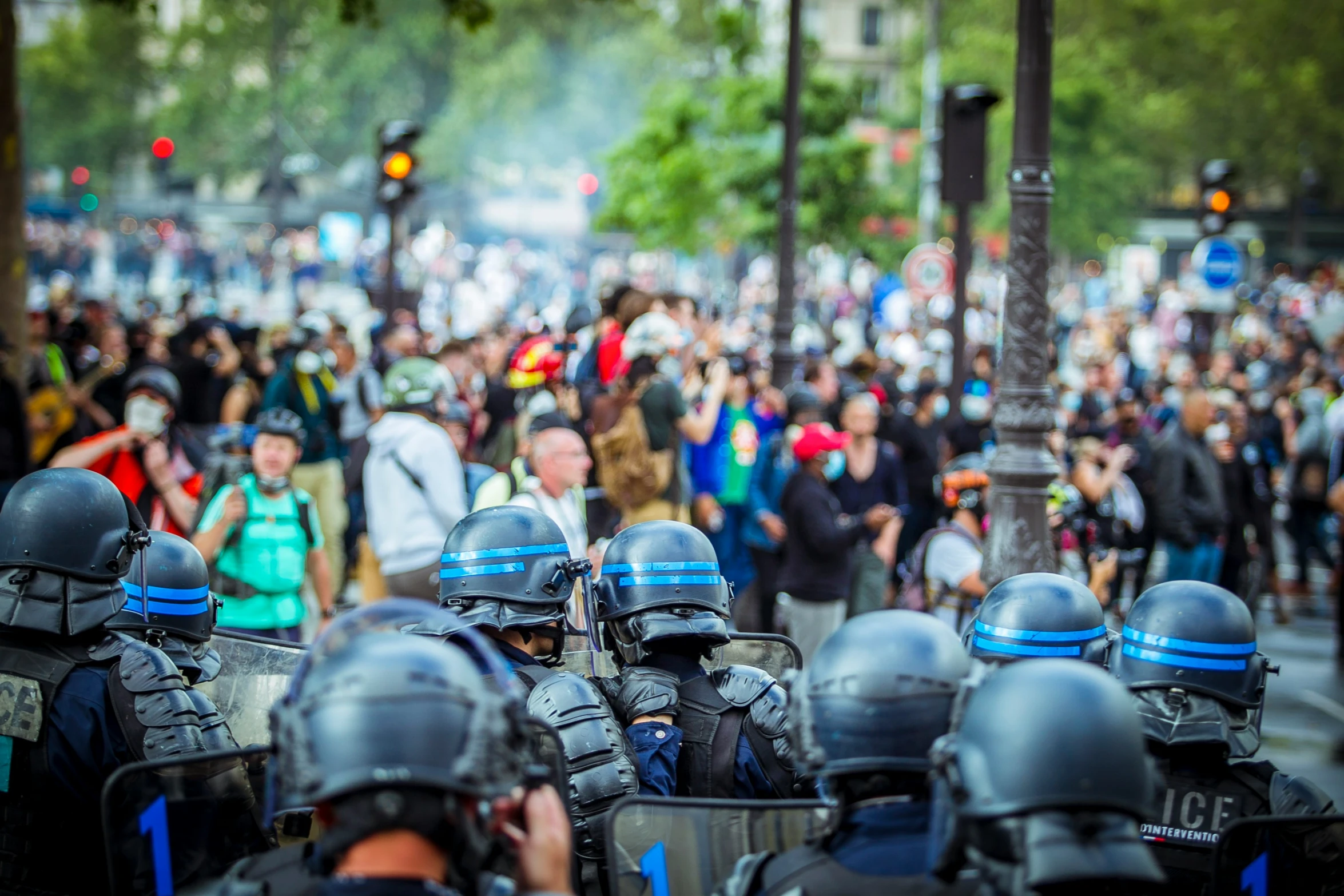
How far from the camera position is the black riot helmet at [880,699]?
8.28 feet

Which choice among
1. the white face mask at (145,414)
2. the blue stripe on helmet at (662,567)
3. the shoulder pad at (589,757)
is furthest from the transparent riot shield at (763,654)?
the white face mask at (145,414)

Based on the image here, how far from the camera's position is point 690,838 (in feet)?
9.40

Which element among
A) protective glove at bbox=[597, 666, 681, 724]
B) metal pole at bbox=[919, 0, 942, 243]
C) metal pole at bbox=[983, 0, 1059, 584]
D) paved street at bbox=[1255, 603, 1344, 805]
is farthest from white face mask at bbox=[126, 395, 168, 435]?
metal pole at bbox=[919, 0, 942, 243]

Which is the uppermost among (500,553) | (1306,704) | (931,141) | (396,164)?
(931,141)

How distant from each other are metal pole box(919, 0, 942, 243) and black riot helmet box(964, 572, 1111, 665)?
24381 mm

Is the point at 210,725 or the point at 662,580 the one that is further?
the point at 662,580

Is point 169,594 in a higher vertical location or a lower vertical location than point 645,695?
higher

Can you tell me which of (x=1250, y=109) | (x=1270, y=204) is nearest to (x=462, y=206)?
(x=1250, y=109)

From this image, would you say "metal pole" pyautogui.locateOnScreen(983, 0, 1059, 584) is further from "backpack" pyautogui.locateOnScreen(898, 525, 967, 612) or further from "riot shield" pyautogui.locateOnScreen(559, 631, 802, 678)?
"riot shield" pyautogui.locateOnScreen(559, 631, 802, 678)

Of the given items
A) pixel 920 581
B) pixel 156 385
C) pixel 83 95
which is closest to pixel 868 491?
pixel 920 581

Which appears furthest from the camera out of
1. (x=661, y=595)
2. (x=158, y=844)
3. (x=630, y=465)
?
(x=630, y=465)

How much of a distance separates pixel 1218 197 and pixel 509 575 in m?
14.6

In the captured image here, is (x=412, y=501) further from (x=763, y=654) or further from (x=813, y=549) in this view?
(x=763, y=654)

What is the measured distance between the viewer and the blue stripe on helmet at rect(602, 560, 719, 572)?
3811 mm
